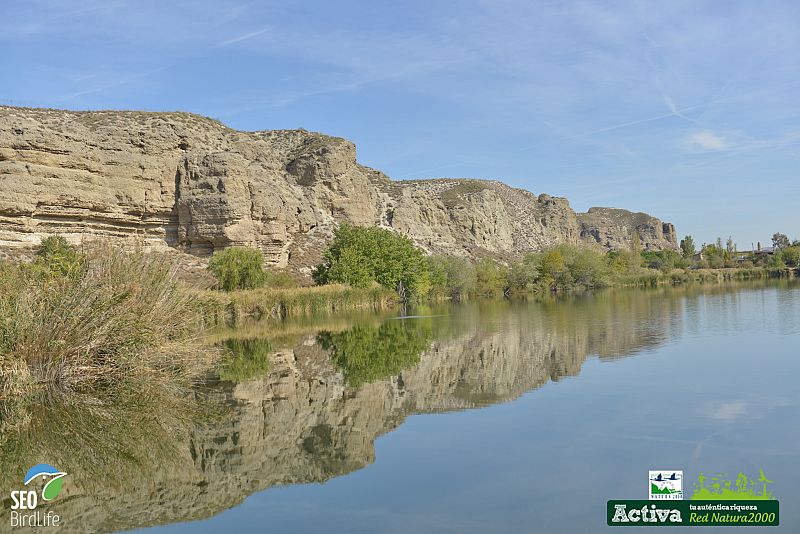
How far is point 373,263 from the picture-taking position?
5366 cm

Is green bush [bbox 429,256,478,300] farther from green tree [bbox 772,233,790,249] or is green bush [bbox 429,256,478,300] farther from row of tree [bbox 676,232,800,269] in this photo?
green tree [bbox 772,233,790,249]

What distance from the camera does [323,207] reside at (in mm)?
70938

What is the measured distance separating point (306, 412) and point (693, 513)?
630 cm

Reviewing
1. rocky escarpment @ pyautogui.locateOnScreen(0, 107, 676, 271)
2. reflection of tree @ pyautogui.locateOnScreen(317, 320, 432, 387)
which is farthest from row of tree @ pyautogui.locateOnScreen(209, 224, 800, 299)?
reflection of tree @ pyautogui.locateOnScreen(317, 320, 432, 387)

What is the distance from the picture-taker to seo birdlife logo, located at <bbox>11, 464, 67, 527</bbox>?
636cm

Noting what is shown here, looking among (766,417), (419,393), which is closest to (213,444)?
(419,393)

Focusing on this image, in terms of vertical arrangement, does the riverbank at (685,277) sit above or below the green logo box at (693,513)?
above

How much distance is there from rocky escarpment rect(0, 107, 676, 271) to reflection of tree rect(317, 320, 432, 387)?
29500mm

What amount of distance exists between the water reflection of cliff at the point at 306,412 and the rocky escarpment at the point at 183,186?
32678 mm

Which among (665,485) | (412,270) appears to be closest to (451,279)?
(412,270)

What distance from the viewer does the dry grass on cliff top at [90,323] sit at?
39.0ft

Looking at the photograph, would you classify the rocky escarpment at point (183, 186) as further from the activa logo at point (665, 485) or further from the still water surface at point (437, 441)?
the activa logo at point (665, 485)

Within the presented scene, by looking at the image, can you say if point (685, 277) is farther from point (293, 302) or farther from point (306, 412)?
point (306, 412)

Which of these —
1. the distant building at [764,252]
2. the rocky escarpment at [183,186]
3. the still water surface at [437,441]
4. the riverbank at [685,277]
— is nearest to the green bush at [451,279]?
the rocky escarpment at [183,186]
